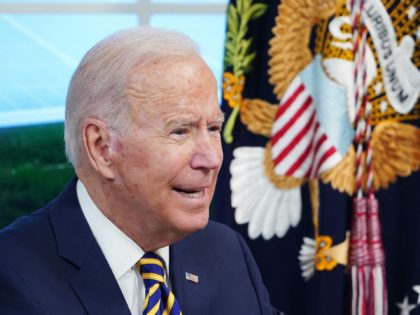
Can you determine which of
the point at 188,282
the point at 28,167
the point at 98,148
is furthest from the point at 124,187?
the point at 28,167

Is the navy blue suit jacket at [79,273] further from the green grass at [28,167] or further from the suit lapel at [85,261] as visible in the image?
the green grass at [28,167]

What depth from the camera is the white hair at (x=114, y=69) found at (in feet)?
5.06

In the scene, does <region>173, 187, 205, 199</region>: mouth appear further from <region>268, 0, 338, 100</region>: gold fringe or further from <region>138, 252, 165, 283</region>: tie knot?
<region>268, 0, 338, 100</region>: gold fringe

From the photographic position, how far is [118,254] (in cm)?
167

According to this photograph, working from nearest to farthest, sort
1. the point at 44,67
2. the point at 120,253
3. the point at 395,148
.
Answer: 1. the point at 120,253
2. the point at 395,148
3. the point at 44,67

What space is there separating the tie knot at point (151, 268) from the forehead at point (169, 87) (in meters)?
0.32

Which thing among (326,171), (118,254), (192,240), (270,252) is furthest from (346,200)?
(118,254)

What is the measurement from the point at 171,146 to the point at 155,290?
30 cm

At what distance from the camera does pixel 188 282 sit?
1804mm

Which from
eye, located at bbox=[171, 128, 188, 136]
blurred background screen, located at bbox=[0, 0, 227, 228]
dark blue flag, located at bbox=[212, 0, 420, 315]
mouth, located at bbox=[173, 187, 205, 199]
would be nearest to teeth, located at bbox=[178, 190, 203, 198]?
mouth, located at bbox=[173, 187, 205, 199]

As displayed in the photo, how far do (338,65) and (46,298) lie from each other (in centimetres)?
161

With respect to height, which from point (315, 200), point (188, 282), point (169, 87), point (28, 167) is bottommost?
point (28, 167)

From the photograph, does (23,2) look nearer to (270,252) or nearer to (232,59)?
(232,59)

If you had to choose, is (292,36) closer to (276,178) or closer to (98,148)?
(276,178)
